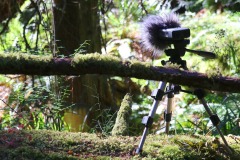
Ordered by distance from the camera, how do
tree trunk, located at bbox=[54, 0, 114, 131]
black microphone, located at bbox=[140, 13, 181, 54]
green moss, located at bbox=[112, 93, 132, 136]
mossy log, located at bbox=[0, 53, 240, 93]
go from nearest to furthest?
mossy log, located at bbox=[0, 53, 240, 93]
black microphone, located at bbox=[140, 13, 181, 54]
green moss, located at bbox=[112, 93, 132, 136]
tree trunk, located at bbox=[54, 0, 114, 131]

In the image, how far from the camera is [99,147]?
2.58 metres

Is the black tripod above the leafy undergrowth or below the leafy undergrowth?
above

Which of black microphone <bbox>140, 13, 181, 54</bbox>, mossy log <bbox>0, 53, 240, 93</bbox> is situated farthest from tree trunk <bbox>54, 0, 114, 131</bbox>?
mossy log <bbox>0, 53, 240, 93</bbox>

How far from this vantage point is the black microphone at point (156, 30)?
2578mm

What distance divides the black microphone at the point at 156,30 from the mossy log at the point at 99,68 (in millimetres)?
211

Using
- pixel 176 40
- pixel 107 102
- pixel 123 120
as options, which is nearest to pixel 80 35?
pixel 107 102

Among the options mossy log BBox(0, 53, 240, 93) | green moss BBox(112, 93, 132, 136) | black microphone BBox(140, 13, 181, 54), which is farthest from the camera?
green moss BBox(112, 93, 132, 136)

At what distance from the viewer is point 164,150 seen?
2555mm

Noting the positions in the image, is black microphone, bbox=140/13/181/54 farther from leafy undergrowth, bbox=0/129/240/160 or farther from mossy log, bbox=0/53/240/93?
leafy undergrowth, bbox=0/129/240/160

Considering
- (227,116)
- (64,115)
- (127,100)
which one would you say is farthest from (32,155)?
(227,116)

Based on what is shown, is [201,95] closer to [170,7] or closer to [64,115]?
[64,115]

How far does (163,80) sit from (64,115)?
7.11 feet

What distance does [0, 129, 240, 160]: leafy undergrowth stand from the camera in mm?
2426

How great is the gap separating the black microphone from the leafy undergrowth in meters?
0.58
